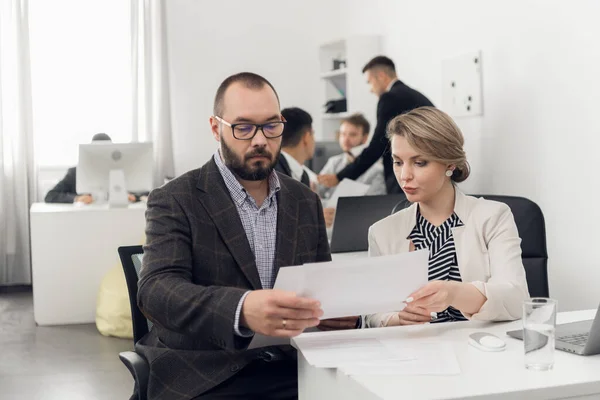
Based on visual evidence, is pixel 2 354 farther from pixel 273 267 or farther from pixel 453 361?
pixel 453 361

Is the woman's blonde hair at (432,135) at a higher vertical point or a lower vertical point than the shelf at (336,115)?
lower

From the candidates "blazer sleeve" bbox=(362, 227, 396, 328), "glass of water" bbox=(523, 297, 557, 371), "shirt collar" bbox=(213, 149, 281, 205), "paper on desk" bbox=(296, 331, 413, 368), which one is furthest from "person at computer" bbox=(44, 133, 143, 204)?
"glass of water" bbox=(523, 297, 557, 371)

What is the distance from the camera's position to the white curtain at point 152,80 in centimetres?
704

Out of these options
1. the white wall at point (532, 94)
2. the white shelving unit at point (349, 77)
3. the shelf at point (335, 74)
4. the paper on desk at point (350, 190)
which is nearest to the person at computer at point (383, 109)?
the white wall at point (532, 94)

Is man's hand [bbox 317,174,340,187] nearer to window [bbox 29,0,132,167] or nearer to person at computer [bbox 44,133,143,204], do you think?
person at computer [bbox 44,133,143,204]

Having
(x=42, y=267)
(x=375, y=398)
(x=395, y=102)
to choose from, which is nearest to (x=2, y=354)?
(x=42, y=267)

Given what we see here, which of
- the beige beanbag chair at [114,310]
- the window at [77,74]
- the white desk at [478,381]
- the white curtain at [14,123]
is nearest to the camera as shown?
the white desk at [478,381]

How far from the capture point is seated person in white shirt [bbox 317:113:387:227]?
16.3ft

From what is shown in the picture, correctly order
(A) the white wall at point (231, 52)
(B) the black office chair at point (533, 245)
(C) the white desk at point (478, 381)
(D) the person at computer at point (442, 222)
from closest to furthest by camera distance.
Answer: (C) the white desk at point (478, 381)
(D) the person at computer at point (442, 222)
(B) the black office chair at point (533, 245)
(A) the white wall at point (231, 52)

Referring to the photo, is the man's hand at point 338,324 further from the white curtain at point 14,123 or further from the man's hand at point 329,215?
the white curtain at point 14,123

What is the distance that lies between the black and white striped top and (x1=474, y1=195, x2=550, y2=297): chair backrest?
44 centimetres

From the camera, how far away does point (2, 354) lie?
4453 millimetres

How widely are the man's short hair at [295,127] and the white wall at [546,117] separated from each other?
3.07 feet

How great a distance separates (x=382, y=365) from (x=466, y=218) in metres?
0.72
